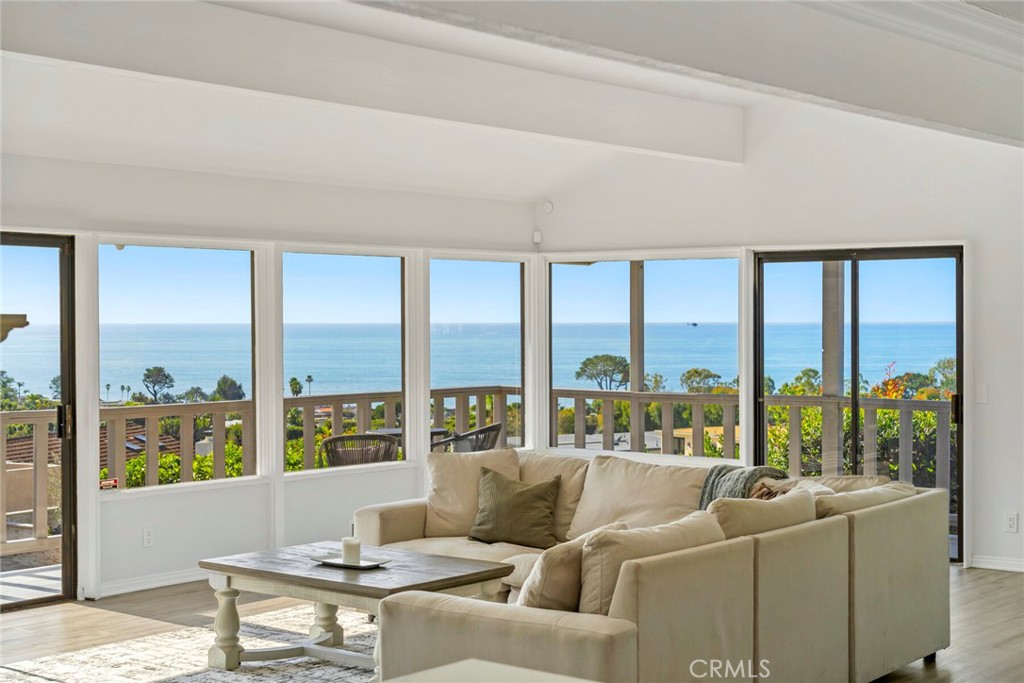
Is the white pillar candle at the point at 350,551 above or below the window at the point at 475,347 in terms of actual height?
below

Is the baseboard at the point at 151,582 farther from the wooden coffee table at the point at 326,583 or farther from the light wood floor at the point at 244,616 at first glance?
the wooden coffee table at the point at 326,583

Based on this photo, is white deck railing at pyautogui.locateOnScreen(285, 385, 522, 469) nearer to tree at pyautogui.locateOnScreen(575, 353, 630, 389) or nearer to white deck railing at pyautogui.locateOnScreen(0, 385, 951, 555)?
white deck railing at pyautogui.locateOnScreen(0, 385, 951, 555)

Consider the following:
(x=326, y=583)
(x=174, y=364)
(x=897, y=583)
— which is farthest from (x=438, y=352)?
(x=897, y=583)

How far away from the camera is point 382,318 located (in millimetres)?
8156

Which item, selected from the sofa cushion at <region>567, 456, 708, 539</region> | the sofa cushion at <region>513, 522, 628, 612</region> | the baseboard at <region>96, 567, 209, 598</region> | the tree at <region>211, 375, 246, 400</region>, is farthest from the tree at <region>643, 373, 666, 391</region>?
the sofa cushion at <region>513, 522, 628, 612</region>

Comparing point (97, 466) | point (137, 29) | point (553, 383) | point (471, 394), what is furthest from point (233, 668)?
point (553, 383)

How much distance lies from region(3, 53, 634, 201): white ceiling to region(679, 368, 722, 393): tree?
165 centimetres

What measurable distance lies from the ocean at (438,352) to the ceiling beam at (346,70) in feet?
4.86

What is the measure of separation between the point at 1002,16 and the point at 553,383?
5204 mm

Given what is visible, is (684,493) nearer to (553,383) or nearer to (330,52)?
(330,52)

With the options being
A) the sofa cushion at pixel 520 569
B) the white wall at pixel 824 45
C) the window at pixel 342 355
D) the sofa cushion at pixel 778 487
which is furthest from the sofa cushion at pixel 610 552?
the window at pixel 342 355

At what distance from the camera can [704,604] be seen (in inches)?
149

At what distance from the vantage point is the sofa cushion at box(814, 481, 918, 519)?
4.62 metres

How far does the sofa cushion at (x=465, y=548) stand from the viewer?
5.62 meters
